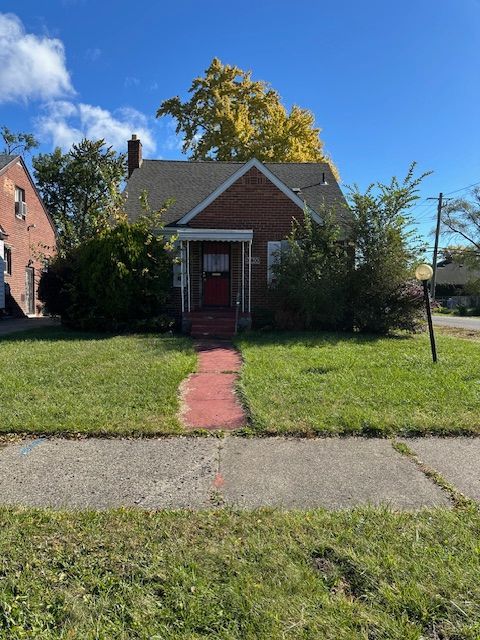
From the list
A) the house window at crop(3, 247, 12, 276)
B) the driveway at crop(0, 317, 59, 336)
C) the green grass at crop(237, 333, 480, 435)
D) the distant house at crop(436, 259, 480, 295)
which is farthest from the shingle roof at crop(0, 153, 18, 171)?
the distant house at crop(436, 259, 480, 295)

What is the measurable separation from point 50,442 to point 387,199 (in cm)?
1023

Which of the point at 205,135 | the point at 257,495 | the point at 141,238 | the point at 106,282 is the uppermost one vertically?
the point at 205,135

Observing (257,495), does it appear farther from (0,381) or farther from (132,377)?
(0,381)

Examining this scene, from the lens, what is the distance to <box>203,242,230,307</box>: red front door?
14609mm

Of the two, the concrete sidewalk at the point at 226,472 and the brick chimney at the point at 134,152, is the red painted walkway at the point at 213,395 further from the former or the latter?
the brick chimney at the point at 134,152

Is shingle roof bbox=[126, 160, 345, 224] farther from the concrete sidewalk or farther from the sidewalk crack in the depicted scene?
the sidewalk crack

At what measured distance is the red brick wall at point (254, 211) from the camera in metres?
14.0

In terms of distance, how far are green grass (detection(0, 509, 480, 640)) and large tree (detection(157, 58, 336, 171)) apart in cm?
2897

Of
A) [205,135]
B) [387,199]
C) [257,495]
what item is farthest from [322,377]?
[205,135]

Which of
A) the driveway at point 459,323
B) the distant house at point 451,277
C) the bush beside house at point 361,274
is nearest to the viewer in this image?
the bush beside house at point 361,274

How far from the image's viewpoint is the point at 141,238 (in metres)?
12.3

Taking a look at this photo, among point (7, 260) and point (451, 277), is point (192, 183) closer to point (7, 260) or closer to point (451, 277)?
point (7, 260)

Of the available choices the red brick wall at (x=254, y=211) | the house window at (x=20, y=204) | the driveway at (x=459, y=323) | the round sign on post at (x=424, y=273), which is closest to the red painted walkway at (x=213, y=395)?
the round sign on post at (x=424, y=273)

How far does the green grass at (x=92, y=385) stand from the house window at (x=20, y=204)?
13358 mm
